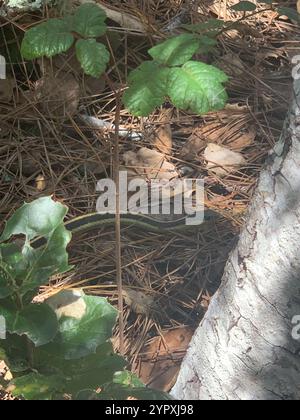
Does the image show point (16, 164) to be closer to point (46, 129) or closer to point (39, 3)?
point (46, 129)

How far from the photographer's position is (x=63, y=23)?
1703 mm

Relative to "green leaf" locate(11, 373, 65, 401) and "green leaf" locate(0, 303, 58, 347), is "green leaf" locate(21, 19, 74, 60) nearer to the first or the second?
"green leaf" locate(0, 303, 58, 347)

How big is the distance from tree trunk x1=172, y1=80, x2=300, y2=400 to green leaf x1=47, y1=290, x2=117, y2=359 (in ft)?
0.90

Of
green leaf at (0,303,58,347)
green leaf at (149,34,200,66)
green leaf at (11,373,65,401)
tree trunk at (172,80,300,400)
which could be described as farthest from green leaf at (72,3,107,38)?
green leaf at (11,373,65,401)

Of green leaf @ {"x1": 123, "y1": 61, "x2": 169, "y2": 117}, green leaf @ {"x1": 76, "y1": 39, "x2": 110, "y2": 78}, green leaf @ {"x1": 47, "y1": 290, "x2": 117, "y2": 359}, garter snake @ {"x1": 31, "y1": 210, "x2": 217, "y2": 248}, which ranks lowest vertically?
garter snake @ {"x1": 31, "y1": 210, "x2": 217, "y2": 248}

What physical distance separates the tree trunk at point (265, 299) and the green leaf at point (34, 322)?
0.41 metres

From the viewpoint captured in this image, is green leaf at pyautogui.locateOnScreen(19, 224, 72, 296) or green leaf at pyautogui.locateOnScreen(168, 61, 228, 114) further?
green leaf at pyautogui.locateOnScreen(168, 61, 228, 114)

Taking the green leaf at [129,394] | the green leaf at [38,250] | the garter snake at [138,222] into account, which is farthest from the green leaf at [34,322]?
the garter snake at [138,222]

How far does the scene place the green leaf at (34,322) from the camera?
129 centimetres

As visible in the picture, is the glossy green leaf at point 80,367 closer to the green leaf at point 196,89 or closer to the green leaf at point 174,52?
the green leaf at point 196,89

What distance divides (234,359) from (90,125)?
4.78 ft

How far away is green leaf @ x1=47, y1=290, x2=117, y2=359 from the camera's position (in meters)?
1.36

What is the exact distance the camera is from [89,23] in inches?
65.8

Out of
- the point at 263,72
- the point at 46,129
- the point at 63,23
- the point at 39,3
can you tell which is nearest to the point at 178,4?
the point at 263,72
